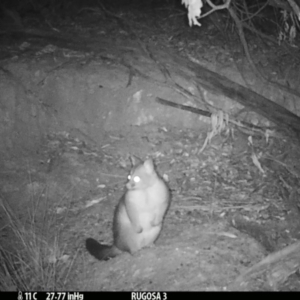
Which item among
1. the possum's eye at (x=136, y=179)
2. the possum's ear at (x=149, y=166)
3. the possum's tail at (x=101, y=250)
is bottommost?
the possum's tail at (x=101, y=250)

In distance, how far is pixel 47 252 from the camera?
3723 millimetres

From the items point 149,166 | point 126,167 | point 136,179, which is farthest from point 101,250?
point 126,167

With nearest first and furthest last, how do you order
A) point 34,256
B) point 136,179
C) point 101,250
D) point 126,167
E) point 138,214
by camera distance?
1. point 34,256
2. point 136,179
3. point 138,214
4. point 101,250
5. point 126,167

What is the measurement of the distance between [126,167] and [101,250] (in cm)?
157

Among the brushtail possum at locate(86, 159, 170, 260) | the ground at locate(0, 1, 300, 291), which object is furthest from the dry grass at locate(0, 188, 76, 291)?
the brushtail possum at locate(86, 159, 170, 260)

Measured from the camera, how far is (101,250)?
383 cm

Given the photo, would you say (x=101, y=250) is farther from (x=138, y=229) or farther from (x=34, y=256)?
(x=34, y=256)

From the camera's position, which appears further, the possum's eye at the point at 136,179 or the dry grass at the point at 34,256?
the possum's eye at the point at 136,179

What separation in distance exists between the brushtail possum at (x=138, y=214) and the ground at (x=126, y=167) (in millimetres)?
126

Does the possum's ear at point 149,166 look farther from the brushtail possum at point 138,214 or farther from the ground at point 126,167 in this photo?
the ground at point 126,167

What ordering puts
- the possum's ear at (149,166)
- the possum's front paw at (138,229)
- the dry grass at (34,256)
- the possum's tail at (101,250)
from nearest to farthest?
1. the dry grass at (34,256)
2. the possum's ear at (149,166)
3. the possum's front paw at (138,229)
4. the possum's tail at (101,250)

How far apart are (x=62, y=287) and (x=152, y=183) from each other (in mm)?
1152

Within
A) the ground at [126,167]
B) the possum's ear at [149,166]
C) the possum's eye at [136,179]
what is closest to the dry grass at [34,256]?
the ground at [126,167]

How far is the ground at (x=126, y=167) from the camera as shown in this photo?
3.53 metres
